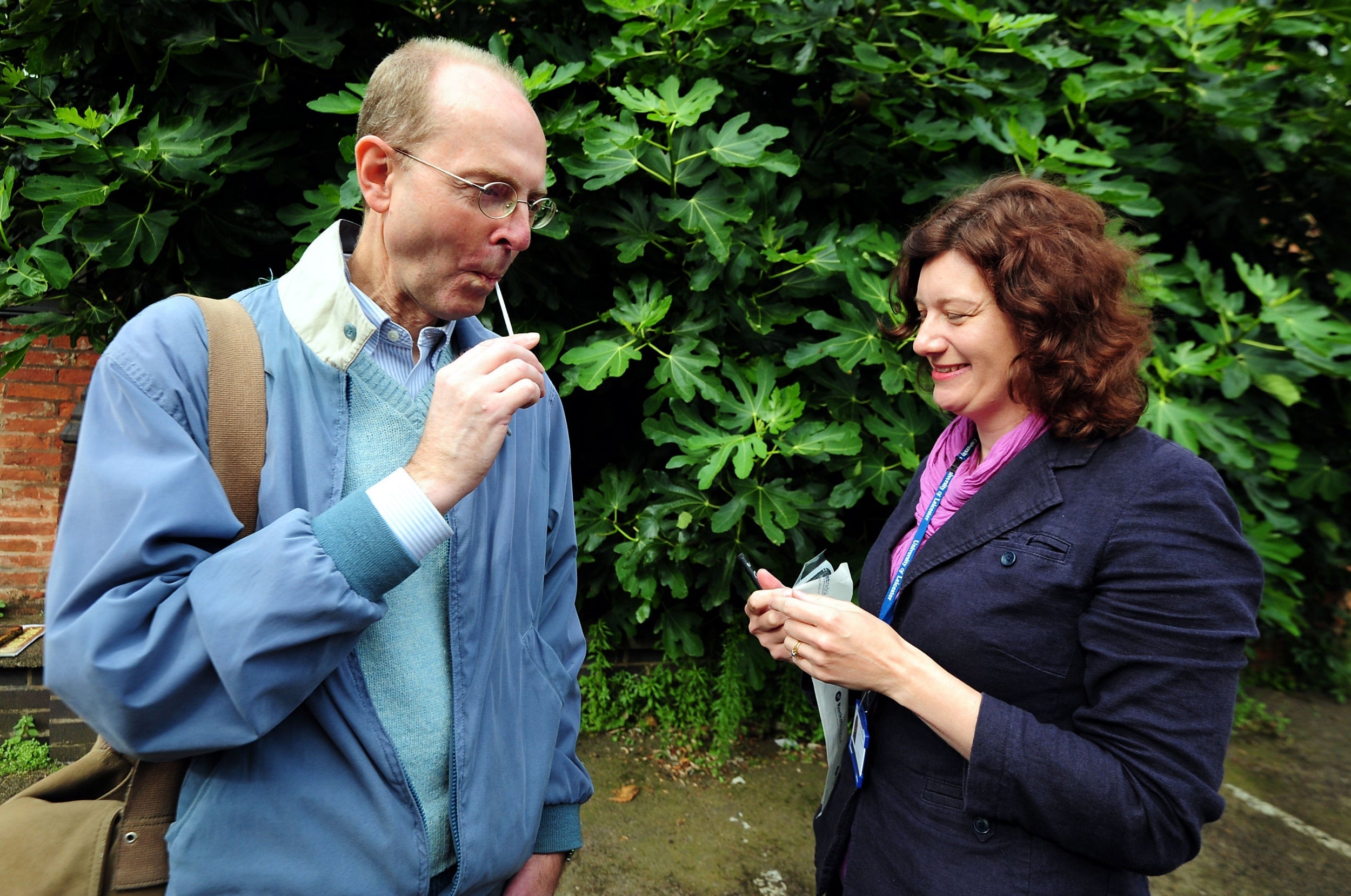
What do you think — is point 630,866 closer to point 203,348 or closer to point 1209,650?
point 1209,650

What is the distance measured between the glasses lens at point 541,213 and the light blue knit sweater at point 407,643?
38 centimetres

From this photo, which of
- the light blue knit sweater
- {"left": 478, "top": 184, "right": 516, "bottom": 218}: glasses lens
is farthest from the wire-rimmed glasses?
the light blue knit sweater

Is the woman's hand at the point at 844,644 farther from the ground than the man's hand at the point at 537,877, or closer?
farther from the ground

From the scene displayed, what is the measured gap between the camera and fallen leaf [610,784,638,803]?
3.30 m

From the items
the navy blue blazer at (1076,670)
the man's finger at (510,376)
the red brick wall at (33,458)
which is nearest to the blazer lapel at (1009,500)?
the navy blue blazer at (1076,670)

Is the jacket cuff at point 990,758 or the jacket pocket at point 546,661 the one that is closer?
the jacket cuff at point 990,758

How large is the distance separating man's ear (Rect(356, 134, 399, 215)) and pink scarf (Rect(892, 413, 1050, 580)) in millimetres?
1147

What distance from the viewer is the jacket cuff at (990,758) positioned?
4.07 ft

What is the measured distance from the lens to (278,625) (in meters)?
0.91

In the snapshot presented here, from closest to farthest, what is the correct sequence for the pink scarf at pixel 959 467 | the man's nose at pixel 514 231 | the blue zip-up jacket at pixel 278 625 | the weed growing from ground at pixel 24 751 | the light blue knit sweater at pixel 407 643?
1. the blue zip-up jacket at pixel 278 625
2. the light blue knit sweater at pixel 407 643
3. the man's nose at pixel 514 231
4. the pink scarf at pixel 959 467
5. the weed growing from ground at pixel 24 751

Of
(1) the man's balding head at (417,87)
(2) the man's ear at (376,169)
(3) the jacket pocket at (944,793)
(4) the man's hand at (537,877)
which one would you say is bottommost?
(4) the man's hand at (537,877)

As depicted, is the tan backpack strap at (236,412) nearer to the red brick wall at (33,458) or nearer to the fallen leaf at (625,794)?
the fallen leaf at (625,794)

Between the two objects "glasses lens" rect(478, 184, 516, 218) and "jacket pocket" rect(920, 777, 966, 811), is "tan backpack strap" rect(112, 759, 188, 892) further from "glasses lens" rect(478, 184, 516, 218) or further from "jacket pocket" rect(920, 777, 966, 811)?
"jacket pocket" rect(920, 777, 966, 811)

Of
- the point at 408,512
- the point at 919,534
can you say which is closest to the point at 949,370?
the point at 919,534
